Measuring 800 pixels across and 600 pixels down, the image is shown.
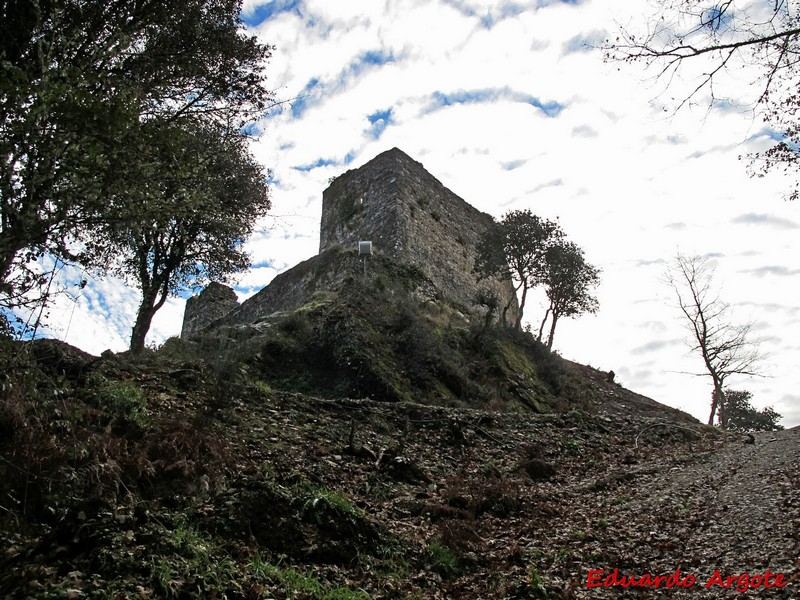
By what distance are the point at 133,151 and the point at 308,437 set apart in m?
4.57

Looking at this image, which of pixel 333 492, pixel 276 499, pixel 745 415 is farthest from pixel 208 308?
pixel 745 415

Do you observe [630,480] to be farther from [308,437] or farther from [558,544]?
[308,437]

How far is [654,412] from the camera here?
717 inches

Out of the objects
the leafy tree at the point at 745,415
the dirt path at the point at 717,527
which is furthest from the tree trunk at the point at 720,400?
the dirt path at the point at 717,527

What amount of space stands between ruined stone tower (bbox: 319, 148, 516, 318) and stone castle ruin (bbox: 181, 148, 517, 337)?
0.12 feet

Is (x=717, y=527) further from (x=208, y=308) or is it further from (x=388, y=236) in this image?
(x=208, y=308)

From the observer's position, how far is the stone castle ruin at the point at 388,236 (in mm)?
19578

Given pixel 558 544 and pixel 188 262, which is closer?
pixel 558 544

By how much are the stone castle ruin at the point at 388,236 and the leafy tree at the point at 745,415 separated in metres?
14.2

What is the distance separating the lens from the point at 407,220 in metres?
20.6

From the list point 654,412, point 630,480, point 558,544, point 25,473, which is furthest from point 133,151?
point 654,412

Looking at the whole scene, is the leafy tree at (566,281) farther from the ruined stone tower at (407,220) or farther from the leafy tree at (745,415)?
the leafy tree at (745,415)

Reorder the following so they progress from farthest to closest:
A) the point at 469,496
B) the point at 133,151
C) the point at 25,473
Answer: the point at 469,496, the point at 133,151, the point at 25,473

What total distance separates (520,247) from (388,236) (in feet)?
16.8
